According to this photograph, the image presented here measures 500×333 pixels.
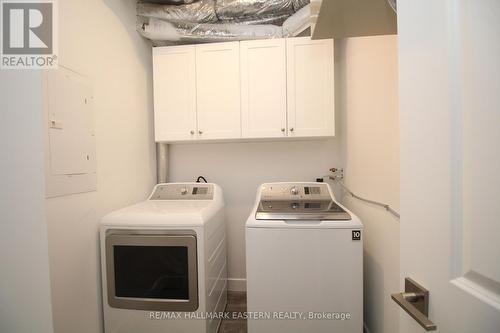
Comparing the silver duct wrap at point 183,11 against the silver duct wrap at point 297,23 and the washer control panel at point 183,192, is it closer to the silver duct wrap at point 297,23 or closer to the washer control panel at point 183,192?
the silver duct wrap at point 297,23

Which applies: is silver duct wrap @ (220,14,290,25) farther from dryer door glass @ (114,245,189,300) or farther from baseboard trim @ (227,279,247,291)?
baseboard trim @ (227,279,247,291)

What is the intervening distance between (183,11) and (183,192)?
152 cm

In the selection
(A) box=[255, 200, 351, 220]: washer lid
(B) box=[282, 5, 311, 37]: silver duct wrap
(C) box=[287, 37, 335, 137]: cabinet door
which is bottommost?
(A) box=[255, 200, 351, 220]: washer lid

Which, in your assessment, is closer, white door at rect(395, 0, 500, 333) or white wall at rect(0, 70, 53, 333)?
white door at rect(395, 0, 500, 333)

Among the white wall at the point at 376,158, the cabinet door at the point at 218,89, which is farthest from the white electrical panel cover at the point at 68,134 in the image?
the white wall at the point at 376,158

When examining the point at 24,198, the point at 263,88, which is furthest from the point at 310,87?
the point at 24,198

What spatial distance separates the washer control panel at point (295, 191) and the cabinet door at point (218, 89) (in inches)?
21.1

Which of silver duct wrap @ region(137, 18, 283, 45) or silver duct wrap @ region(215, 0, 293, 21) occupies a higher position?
silver duct wrap @ region(215, 0, 293, 21)

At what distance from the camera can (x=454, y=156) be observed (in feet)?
1.35

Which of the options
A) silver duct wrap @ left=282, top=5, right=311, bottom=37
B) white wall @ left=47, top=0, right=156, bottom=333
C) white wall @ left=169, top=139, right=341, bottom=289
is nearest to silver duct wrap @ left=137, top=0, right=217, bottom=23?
white wall @ left=47, top=0, right=156, bottom=333

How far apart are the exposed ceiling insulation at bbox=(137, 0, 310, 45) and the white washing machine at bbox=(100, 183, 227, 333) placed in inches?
59.0

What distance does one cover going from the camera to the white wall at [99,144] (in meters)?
1.15

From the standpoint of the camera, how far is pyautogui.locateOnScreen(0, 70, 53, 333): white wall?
1061 millimetres

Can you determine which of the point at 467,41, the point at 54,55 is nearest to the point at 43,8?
the point at 54,55
